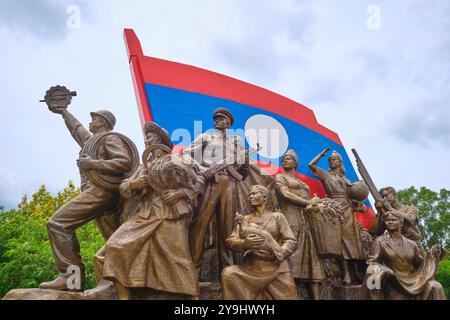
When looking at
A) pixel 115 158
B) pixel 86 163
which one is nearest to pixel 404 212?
pixel 115 158

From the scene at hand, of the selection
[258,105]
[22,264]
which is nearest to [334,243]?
[258,105]

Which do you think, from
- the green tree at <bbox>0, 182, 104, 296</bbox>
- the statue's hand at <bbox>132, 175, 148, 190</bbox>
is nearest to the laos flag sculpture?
the statue's hand at <bbox>132, 175, 148, 190</bbox>

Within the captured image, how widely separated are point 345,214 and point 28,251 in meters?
10.8

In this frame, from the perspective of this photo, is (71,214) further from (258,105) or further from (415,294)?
(258,105)

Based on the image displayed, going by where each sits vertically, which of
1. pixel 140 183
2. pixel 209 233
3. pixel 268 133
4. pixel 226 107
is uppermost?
pixel 226 107

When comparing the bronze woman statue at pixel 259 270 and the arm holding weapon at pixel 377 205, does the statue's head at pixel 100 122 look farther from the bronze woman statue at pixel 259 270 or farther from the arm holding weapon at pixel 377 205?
the arm holding weapon at pixel 377 205

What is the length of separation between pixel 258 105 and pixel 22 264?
27.7 feet

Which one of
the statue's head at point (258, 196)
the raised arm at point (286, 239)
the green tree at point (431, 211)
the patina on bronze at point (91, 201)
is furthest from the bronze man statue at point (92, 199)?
the green tree at point (431, 211)

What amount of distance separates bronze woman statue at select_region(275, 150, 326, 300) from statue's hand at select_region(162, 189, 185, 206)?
6.35 feet

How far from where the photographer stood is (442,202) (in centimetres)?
2597

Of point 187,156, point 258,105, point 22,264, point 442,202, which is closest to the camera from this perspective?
point 187,156

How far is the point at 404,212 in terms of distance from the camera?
8031 mm

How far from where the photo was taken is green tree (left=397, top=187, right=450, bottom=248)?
2486cm

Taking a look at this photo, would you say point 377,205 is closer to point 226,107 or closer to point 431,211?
point 226,107
